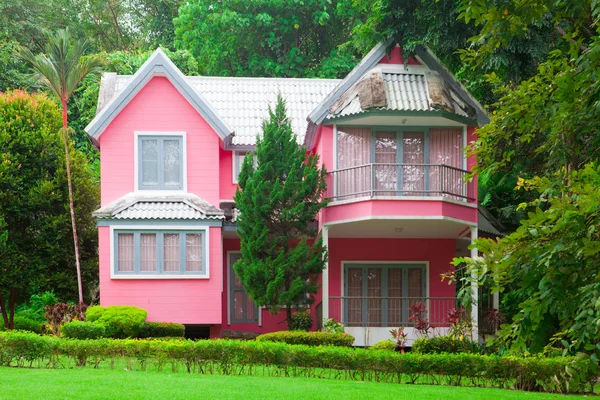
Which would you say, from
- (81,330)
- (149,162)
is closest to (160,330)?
(81,330)

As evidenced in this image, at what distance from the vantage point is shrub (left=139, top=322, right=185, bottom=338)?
76.9ft

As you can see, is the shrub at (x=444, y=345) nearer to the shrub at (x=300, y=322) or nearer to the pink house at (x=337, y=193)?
the pink house at (x=337, y=193)

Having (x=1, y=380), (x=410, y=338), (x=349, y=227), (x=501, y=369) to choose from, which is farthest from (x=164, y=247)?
(x=501, y=369)

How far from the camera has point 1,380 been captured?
16047 mm

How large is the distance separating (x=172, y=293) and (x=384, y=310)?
618 cm

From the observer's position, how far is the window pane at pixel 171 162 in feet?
83.9

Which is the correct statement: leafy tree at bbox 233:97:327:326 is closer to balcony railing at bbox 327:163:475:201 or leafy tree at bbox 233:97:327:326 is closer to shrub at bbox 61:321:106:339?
balcony railing at bbox 327:163:475:201

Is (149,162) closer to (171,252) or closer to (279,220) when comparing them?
(171,252)

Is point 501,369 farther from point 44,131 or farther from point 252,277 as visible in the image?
point 44,131

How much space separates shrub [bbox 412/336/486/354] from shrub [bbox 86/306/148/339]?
23.9ft

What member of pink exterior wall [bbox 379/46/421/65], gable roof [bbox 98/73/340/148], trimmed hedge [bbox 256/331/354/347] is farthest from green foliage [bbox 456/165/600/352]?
gable roof [bbox 98/73/340/148]

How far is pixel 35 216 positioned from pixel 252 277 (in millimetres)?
8996

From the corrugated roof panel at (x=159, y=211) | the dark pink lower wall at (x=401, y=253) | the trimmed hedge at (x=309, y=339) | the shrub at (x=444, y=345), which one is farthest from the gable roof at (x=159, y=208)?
the shrub at (x=444, y=345)

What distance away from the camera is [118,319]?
22.6m
